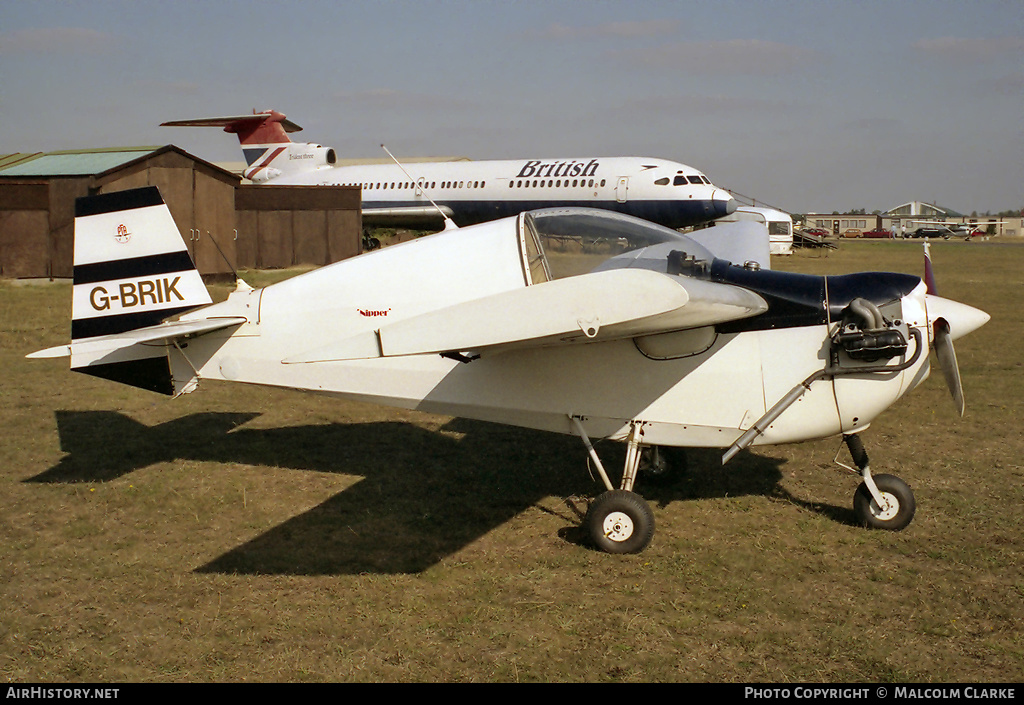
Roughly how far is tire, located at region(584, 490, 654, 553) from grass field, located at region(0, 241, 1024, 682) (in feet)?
0.32

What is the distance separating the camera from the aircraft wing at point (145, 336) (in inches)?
227

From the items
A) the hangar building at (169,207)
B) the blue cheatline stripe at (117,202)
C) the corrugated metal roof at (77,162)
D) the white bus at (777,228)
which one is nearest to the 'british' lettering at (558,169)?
the hangar building at (169,207)

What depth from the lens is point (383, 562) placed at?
17.1 ft

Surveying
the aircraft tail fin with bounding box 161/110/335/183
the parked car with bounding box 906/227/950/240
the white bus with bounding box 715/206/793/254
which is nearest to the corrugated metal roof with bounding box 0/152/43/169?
the aircraft tail fin with bounding box 161/110/335/183

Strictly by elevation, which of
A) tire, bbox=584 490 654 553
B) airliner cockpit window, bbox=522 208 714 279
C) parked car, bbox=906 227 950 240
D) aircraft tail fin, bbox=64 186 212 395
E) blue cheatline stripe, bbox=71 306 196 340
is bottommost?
parked car, bbox=906 227 950 240

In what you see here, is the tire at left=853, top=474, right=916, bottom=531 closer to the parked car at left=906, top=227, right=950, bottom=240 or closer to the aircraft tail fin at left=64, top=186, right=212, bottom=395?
the aircraft tail fin at left=64, top=186, right=212, bottom=395

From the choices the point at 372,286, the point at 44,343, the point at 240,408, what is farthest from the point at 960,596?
the point at 44,343

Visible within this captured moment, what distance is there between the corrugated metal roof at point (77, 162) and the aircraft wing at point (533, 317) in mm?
19049

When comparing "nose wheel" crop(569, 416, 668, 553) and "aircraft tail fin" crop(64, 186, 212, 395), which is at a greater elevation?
"aircraft tail fin" crop(64, 186, 212, 395)

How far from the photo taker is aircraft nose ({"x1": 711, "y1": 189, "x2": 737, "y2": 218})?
1092 inches

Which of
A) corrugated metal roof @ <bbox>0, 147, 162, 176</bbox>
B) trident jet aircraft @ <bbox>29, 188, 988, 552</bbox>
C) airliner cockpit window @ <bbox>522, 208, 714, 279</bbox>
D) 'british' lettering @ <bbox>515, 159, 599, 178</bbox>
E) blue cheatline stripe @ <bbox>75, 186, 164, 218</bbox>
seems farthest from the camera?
'british' lettering @ <bbox>515, 159, 599, 178</bbox>

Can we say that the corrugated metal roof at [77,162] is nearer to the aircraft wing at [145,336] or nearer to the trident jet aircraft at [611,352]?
the aircraft wing at [145,336]

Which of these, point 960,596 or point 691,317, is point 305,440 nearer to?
point 691,317

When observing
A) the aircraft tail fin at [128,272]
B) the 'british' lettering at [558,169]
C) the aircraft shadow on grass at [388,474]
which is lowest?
the aircraft shadow on grass at [388,474]
